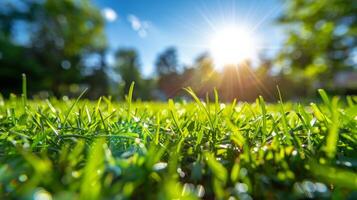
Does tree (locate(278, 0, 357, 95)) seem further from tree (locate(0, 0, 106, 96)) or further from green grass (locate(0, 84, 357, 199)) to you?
tree (locate(0, 0, 106, 96))

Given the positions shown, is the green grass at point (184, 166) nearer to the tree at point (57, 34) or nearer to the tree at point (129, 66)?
the tree at point (57, 34)

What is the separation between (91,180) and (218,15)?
1110 cm

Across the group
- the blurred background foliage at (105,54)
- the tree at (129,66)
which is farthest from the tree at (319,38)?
the tree at (129,66)

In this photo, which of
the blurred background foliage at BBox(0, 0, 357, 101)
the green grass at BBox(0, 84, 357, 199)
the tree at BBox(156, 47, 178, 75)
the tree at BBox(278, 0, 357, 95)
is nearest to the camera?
the green grass at BBox(0, 84, 357, 199)

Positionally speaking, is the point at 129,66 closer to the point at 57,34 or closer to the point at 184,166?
the point at 57,34

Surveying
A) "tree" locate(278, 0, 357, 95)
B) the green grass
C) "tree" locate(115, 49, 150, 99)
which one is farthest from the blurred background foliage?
the green grass

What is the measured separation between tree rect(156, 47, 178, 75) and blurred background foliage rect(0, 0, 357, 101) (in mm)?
14492

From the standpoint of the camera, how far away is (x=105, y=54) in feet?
95.2

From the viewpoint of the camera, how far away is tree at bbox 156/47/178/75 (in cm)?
4774

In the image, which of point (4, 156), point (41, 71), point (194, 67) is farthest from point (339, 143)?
point (194, 67)

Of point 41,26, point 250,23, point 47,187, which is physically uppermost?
point 41,26

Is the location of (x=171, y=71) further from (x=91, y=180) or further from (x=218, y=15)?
(x=91, y=180)

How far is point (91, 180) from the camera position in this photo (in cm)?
36

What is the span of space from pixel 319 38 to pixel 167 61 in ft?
120
